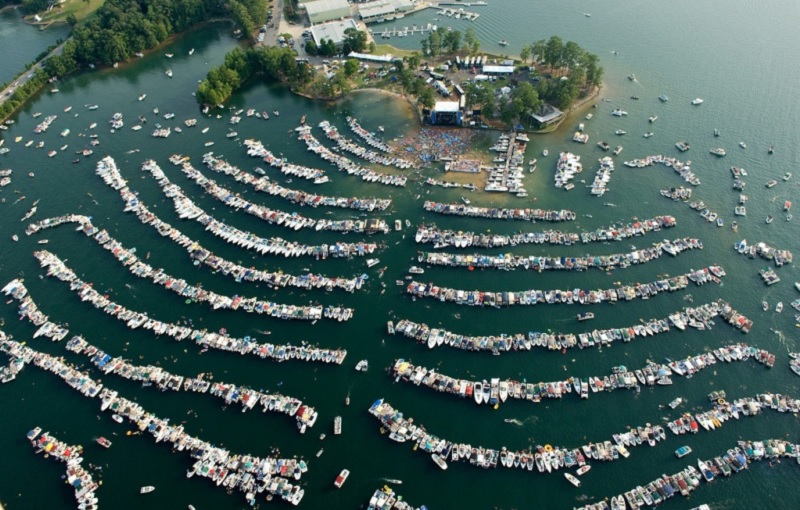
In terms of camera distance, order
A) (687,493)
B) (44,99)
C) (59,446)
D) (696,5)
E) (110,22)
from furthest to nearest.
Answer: (696,5), (110,22), (44,99), (59,446), (687,493)

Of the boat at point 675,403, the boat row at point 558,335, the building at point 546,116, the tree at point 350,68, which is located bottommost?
the boat at point 675,403

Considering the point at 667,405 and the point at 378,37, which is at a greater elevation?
the point at 378,37

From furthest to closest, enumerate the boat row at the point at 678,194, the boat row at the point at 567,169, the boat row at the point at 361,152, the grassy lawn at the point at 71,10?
1. the grassy lawn at the point at 71,10
2. the boat row at the point at 361,152
3. the boat row at the point at 567,169
4. the boat row at the point at 678,194

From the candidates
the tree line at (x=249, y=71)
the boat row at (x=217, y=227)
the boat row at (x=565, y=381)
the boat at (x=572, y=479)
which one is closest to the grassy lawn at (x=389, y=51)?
the tree line at (x=249, y=71)

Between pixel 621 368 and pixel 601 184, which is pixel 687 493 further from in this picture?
pixel 601 184

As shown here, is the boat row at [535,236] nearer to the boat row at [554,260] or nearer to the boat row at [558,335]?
the boat row at [554,260]

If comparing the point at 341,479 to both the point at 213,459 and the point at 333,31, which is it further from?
the point at 333,31

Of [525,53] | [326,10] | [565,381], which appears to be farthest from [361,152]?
[326,10]

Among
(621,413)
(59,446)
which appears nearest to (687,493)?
(621,413)
